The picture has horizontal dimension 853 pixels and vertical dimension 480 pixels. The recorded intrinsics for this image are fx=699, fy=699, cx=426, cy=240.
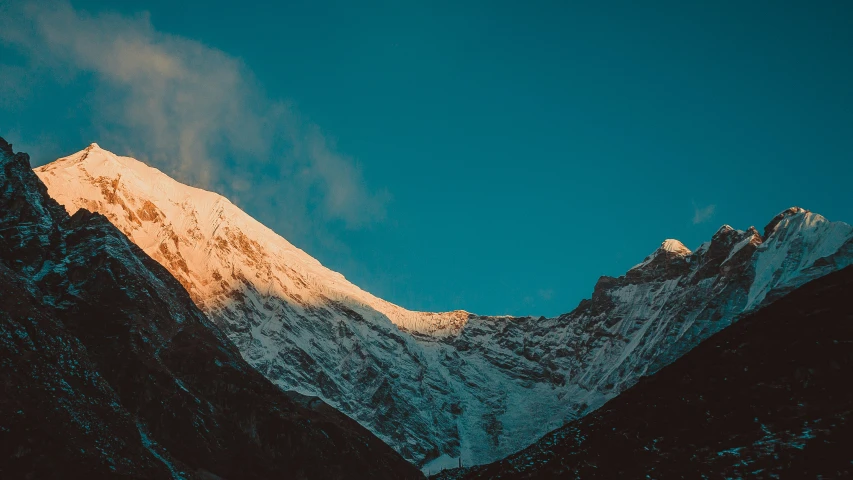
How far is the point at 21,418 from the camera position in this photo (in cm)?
6450

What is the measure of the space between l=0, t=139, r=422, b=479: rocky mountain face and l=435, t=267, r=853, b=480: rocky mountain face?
42.7 metres

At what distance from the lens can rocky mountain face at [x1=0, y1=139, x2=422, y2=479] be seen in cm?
6850

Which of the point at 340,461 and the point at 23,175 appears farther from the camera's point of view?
the point at 340,461

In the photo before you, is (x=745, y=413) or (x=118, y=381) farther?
(x=118, y=381)

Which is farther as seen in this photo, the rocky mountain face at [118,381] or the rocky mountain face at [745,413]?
the rocky mountain face at [118,381]

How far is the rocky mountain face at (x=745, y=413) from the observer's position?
37219 mm

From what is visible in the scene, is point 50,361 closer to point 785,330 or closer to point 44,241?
point 44,241

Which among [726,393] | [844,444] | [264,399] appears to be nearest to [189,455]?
[264,399]

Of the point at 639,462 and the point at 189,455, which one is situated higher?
the point at 189,455

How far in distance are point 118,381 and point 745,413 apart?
8980 centimetres

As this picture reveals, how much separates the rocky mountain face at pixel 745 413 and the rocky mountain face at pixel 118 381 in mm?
42706

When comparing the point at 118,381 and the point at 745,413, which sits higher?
the point at 118,381

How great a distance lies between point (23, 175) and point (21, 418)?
65.6 metres

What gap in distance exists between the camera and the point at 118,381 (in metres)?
104
